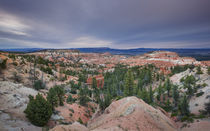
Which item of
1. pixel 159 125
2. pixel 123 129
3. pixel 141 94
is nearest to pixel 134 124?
pixel 123 129

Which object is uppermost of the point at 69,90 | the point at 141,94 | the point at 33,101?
the point at 33,101

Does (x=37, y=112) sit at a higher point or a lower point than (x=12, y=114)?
higher

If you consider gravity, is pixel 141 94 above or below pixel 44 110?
below

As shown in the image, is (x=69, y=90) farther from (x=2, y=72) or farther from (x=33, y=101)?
(x=33, y=101)

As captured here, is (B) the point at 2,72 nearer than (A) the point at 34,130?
No

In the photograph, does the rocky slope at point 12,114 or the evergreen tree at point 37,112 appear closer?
the rocky slope at point 12,114

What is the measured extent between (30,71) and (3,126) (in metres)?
52.2

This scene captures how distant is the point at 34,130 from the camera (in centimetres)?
1511

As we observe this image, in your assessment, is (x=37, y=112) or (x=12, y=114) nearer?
(x=12, y=114)

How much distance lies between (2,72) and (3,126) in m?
40.8

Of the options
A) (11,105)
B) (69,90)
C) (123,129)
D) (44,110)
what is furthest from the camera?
(69,90)

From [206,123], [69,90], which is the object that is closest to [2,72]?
[69,90]

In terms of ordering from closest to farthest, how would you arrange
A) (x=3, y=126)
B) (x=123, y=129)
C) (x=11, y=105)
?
(x=3, y=126) → (x=123, y=129) → (x=11, y=105)

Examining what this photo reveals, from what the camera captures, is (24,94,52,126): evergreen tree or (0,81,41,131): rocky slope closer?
(0,81,41,131): rocky slope
